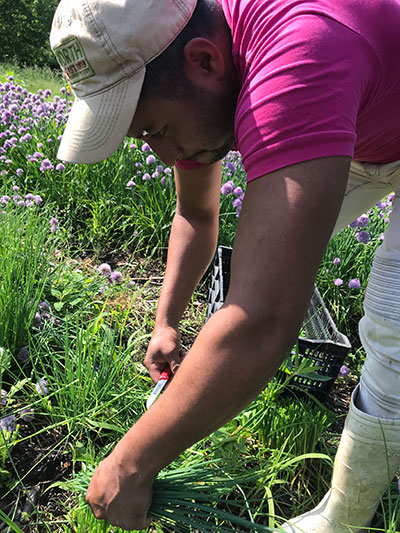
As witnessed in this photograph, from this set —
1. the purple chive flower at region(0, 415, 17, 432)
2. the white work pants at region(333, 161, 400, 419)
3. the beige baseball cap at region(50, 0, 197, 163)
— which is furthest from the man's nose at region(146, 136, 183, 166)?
the purple chive flower at region(0, 415, 17, 432)

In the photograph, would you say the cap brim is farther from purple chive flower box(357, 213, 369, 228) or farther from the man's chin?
purple chive flower box(357, 213, 369, 228)

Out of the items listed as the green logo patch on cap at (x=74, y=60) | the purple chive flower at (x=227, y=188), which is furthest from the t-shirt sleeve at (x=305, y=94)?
the purple chive flower at (x=227, y=188)

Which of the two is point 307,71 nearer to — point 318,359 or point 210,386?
point 210,386

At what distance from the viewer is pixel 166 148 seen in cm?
114

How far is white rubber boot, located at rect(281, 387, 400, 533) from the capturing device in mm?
1287

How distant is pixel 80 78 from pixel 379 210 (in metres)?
2.42

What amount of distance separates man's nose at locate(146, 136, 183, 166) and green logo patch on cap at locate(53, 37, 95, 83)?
210 mm

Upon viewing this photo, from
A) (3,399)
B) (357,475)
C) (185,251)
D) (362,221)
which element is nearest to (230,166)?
(362,221)

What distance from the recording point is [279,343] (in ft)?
2.93

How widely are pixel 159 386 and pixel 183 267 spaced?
43 cm

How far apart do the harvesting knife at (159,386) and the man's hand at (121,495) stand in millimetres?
322

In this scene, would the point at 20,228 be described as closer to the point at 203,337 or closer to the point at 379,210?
the point at 203,337

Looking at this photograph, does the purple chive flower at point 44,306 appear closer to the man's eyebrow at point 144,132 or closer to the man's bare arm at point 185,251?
the man's bare arm at point 185,251

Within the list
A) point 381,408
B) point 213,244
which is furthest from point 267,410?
point 213,244
